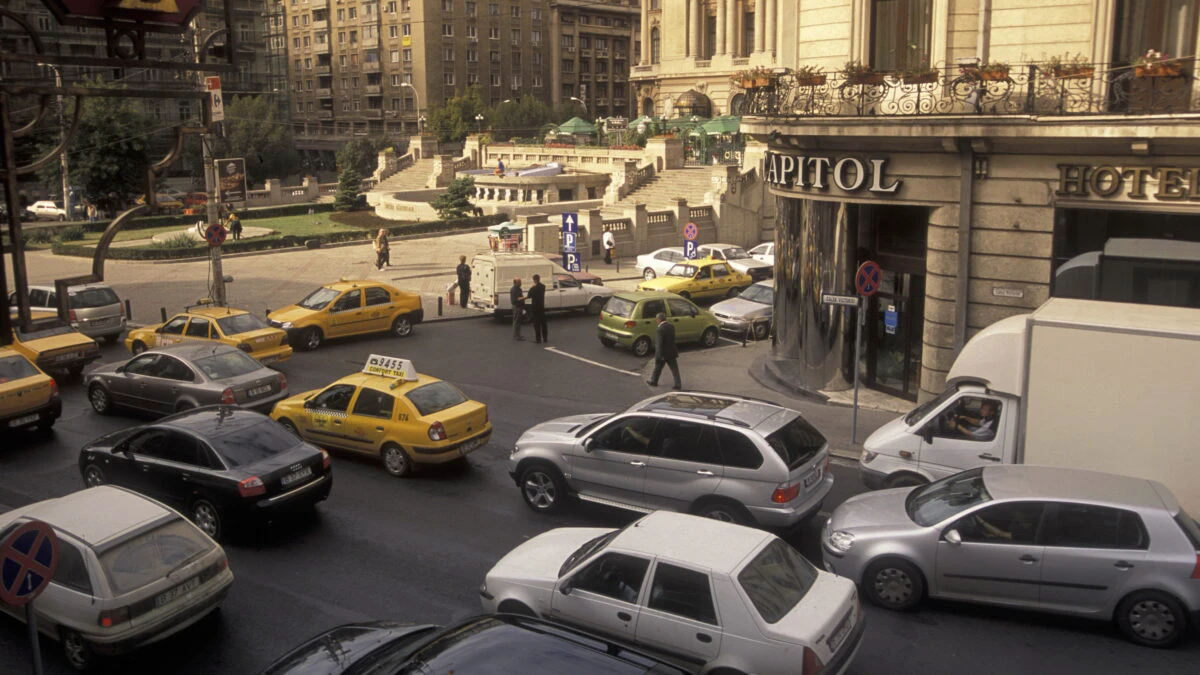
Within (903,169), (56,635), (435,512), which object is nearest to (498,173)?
(903,169)

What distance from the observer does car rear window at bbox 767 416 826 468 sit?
12.1 metres

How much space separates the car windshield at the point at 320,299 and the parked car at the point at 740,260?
528 inches

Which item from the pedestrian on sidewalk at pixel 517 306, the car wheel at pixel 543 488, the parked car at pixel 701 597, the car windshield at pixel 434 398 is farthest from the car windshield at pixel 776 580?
the pedestrian on sidewalk at pixel 517 306

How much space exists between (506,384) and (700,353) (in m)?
6.13

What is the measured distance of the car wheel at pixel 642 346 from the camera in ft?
81.8

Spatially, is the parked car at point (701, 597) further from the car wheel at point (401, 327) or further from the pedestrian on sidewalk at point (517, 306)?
the car wheel at point (401, 327)

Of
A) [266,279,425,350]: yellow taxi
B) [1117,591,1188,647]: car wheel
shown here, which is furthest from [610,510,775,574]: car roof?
[266,279,425,350]: yellow taxi

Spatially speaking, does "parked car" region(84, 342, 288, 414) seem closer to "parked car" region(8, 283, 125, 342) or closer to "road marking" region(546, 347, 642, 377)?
"parked car" region(8, 283, 125, 342)

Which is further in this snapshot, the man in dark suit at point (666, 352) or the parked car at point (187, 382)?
the man in dark suit at point (666, 352)

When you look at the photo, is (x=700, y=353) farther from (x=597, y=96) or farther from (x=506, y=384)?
(x=597, y=96)

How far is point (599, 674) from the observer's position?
6.62 m

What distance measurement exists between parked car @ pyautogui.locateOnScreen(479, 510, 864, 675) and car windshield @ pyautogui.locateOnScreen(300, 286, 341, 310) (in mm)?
17227

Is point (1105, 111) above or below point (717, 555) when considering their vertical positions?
above

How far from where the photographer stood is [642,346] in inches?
987
